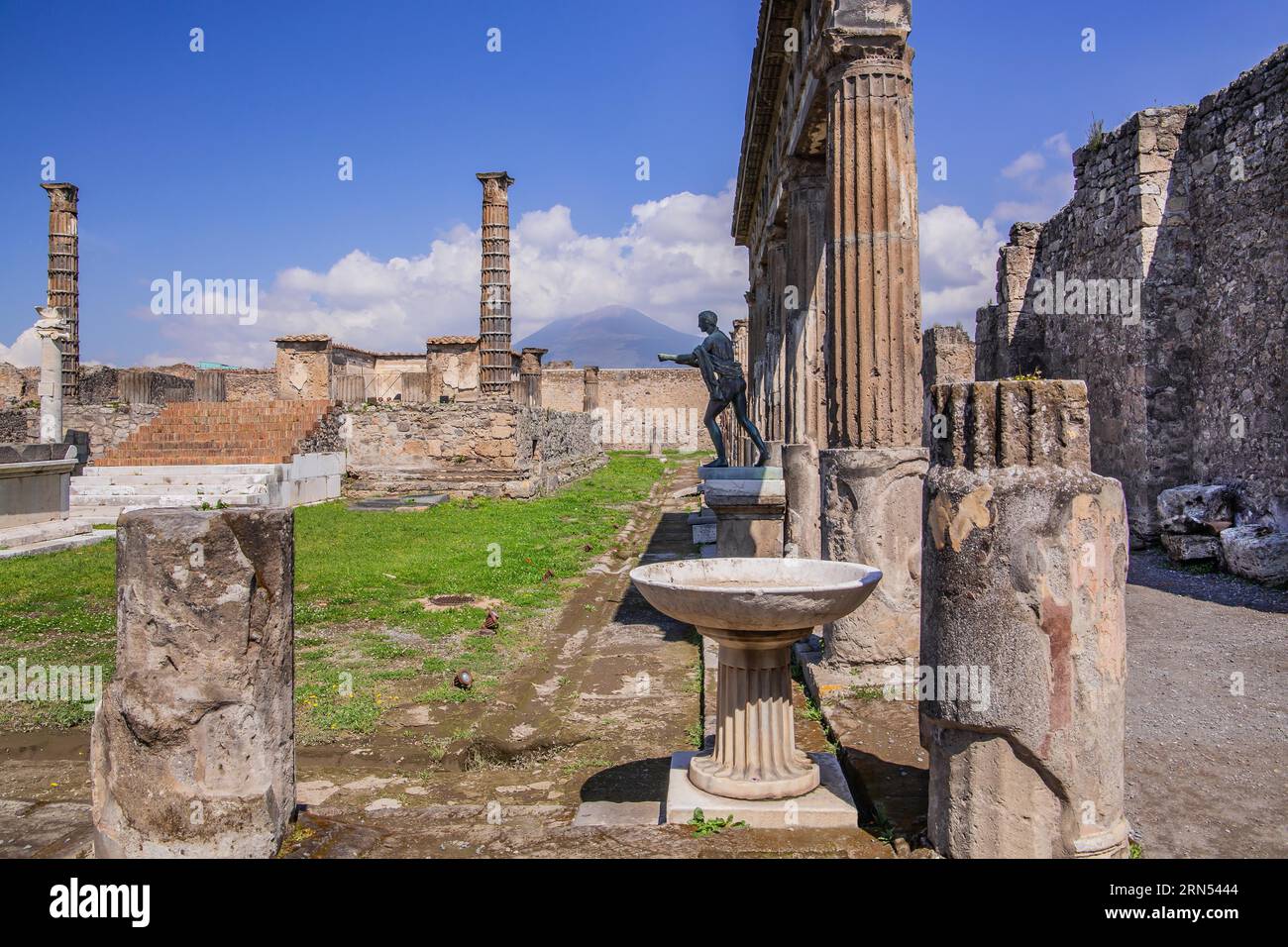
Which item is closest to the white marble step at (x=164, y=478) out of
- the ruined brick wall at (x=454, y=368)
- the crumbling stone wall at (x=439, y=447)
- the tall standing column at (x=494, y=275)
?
the crumbling stone wall at (x=439, y=447)

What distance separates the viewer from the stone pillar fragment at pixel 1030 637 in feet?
9.05

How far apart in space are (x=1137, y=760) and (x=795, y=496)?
417 cm

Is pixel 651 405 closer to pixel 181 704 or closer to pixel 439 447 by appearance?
pixel 439 447

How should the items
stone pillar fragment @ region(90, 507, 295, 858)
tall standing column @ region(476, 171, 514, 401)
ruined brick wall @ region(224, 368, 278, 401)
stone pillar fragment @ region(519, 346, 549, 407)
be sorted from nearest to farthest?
stone pillar fragment @ region(90, 507, 295, 858) → tall standing column @ region(476, 171, 514, 401) → stone pillar fragment @ region(519, 346, 549, 407) → ruined brick wall @ region(224, 368, 278, 401)

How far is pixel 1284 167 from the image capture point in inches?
343

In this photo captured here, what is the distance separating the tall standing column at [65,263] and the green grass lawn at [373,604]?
11823 mm

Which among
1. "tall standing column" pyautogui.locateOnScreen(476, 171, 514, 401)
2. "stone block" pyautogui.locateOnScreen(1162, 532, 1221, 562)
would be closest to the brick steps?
"tall standing column" pyautogui.locateOnScreen(476, 171, 514, 401)

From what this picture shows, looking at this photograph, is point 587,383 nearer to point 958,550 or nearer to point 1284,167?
point 1284,167

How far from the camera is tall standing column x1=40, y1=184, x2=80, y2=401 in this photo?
75.1 ft

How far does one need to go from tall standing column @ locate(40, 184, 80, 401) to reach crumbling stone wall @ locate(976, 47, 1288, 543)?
2315cm

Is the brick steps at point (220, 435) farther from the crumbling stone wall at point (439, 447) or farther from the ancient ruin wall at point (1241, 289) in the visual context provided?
the ancient ruin wall at point (1241, 289)

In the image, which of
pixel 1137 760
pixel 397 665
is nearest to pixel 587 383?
pixel 397 665

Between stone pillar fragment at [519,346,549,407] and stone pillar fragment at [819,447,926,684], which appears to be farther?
stone pillar fragment at [519,346,549,407]

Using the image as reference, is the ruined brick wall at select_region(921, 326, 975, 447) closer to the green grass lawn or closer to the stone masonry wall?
the green grass lawn
